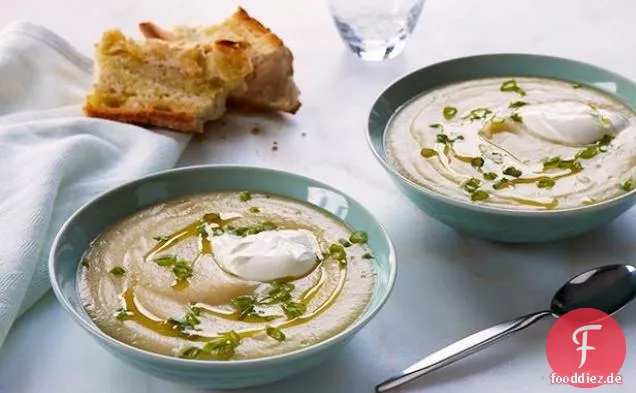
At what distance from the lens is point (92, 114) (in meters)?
→ 2.15

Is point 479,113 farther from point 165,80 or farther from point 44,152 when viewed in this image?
point 44,152

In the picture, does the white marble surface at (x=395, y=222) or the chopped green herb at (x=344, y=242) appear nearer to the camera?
the white marble surface at (x=395, y=222)

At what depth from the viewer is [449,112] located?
6.46 ft

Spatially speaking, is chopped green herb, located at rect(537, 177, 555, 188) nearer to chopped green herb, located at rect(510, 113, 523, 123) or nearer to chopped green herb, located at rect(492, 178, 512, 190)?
chopped green herb, located at rect(492, 178, 512, 190)

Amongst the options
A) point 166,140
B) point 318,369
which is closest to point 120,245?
point 318,369

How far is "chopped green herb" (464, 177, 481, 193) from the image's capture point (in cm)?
172

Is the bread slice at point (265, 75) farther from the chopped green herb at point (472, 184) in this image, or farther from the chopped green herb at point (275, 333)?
the chopped green herb at point (275, 333)

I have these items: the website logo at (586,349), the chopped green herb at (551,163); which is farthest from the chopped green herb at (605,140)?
the website logo at (586,349)

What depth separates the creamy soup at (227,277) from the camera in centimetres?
139

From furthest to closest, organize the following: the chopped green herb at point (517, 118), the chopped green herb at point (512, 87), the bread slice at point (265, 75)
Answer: the bread slice at point (265, 75) < the chopped green herb at point (512, 87) < the chopped green herb at point (517, 118)

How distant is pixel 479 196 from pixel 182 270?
0.52 metres

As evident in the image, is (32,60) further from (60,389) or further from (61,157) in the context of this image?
(60,389)

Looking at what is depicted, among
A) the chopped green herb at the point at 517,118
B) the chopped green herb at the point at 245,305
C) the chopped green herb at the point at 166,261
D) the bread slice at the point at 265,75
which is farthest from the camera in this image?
the bread slice at the point at 265,75

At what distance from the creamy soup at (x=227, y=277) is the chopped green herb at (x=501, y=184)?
265mm
